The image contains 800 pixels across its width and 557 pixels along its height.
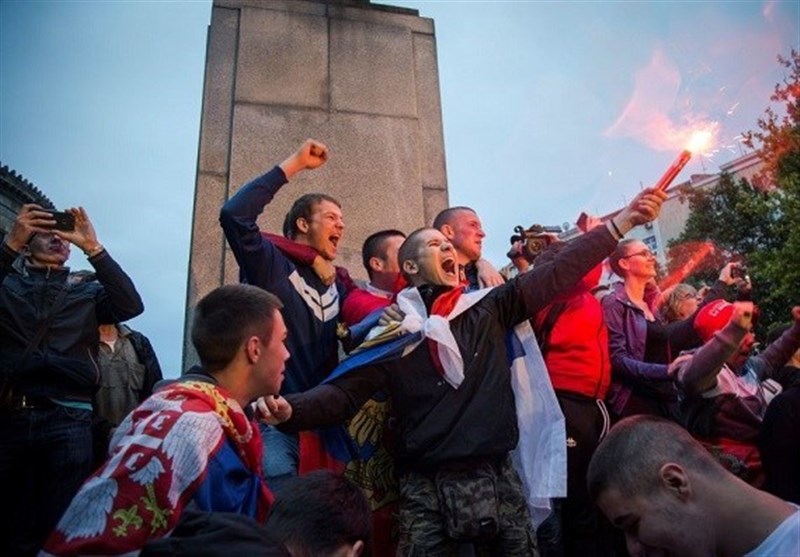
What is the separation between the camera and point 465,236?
480cm

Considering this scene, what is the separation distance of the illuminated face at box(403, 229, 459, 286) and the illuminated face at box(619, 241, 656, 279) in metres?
1.74

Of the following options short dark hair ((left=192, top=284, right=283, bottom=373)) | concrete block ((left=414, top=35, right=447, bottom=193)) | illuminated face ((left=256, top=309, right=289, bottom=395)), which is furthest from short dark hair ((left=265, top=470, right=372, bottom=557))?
concrete block ((left=414, top=35, right=447, bottom=193))

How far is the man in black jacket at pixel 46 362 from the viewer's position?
3.88 meters

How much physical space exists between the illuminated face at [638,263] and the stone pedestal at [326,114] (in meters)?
1.74

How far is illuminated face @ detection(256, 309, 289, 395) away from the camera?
9.09 feet

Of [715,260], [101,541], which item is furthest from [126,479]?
[715,260]

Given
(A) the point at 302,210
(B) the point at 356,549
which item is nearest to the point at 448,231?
(A) the point at 302,210

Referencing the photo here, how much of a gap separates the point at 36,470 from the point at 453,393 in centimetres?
243

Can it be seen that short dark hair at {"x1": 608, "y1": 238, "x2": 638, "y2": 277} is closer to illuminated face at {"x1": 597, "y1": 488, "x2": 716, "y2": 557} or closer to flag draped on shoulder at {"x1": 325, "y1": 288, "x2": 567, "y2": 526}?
flag draped on shoulder at {"x1": 325, "y1": 288, "x2": 567, "y2": 526}

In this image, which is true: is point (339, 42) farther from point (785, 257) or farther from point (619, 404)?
point (785, 257)

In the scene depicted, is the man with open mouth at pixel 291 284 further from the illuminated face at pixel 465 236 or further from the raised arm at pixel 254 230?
the illuminated face at pixel 465 236

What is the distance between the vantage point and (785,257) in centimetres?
1945

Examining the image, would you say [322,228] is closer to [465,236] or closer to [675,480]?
[465,236]

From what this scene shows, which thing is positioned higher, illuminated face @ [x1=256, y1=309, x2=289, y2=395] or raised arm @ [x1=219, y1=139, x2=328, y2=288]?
raised arm @ [x1=219, y1=139, x2=328, y2=288]
